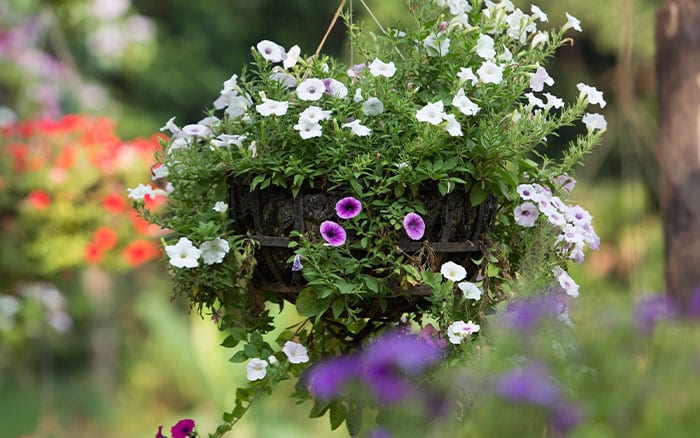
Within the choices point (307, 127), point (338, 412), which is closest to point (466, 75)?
point (307, 127)

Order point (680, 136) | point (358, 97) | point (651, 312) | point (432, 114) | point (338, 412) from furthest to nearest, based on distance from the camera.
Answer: point (680, 136) → point (338, 412) → point (358, 97) → point (432, 114) → point (651, 312)

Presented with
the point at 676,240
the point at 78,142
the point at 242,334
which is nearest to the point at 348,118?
the point at 242,334

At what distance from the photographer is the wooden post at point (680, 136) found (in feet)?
8.89

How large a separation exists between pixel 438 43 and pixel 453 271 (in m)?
0.39

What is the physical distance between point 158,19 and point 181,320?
14.0 ft

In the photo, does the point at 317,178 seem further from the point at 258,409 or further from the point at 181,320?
the point at 181,320

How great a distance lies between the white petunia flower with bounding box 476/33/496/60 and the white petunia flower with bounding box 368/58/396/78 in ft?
0.49

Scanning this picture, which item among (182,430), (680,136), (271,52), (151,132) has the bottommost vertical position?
(182,430)

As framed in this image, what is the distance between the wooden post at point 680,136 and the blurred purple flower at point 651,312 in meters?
1.67

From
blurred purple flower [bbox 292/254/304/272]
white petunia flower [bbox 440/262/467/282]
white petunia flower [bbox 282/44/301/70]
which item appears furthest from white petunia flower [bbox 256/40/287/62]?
white petunia flower [bbox 440/262/467/282]

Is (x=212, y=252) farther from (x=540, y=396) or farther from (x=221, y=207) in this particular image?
(x=540, y=396)

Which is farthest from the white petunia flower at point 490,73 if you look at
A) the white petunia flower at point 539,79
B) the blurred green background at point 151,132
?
the blurred green background at point 151,132

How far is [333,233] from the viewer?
4.81 ft

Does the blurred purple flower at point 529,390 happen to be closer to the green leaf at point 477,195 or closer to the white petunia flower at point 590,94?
the green leaf at point 477,195
